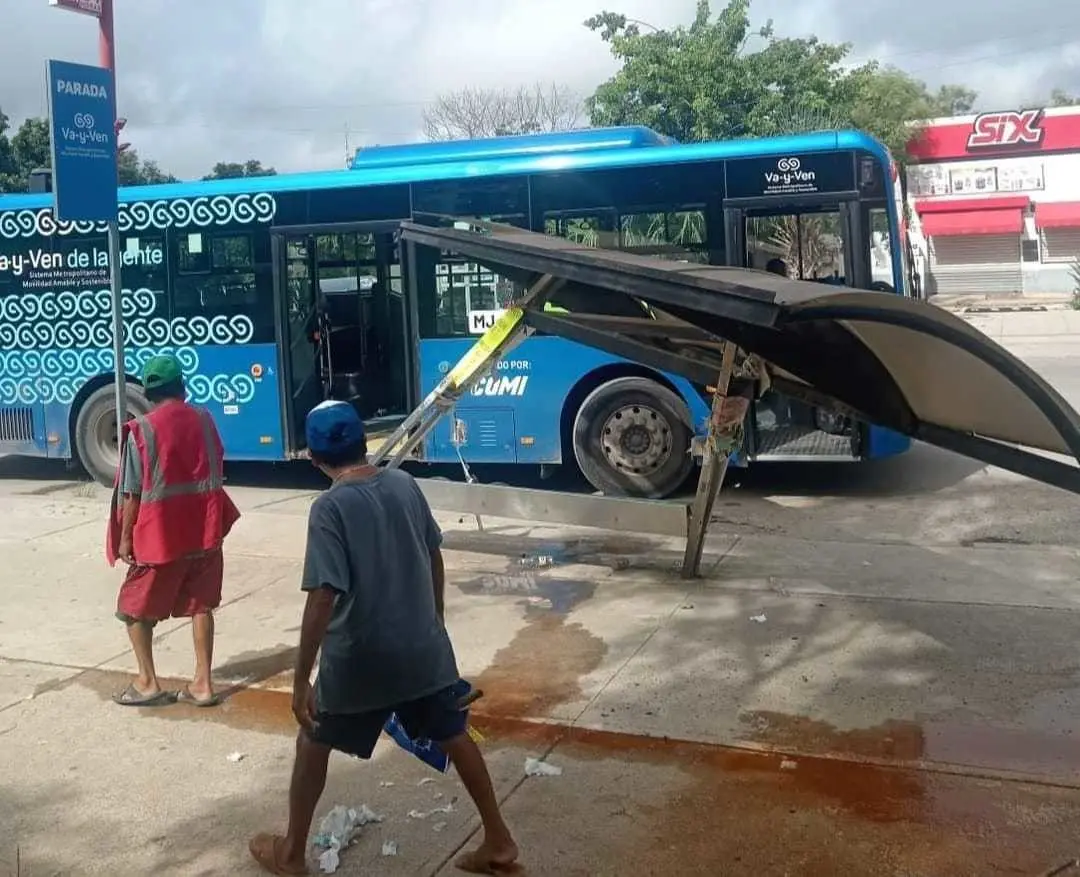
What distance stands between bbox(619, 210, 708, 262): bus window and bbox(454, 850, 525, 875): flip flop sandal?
6831mm

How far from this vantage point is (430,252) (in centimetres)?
1077

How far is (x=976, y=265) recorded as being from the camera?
40.8m

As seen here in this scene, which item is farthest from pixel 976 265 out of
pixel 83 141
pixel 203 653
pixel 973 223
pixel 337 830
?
pixel 337 830

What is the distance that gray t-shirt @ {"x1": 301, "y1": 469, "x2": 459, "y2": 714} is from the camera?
141 inches

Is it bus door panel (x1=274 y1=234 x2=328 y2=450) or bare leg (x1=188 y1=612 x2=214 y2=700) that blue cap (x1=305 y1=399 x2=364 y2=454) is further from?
bus door panel (x1=274 y1=234 x2=328 y2=450)

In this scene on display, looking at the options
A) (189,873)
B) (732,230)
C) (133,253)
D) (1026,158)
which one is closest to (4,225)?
(133,253)

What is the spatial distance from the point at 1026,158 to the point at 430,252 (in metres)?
33.9

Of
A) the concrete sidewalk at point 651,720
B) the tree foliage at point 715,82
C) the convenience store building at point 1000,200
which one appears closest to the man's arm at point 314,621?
the concrete sidewalk at point 651,720

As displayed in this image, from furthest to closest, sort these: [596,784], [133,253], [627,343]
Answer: [133,253] < [627,343] < [596,784]

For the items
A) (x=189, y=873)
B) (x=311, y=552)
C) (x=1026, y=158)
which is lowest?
(x=189, y=873)

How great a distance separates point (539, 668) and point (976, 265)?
127 feet

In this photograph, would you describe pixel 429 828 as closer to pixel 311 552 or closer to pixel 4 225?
pixel 311 552

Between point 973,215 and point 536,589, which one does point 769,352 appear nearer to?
point 536,589

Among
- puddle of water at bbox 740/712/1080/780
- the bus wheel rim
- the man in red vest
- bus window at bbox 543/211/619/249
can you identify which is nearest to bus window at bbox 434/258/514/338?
bus window at bbox 543/211/619/249
